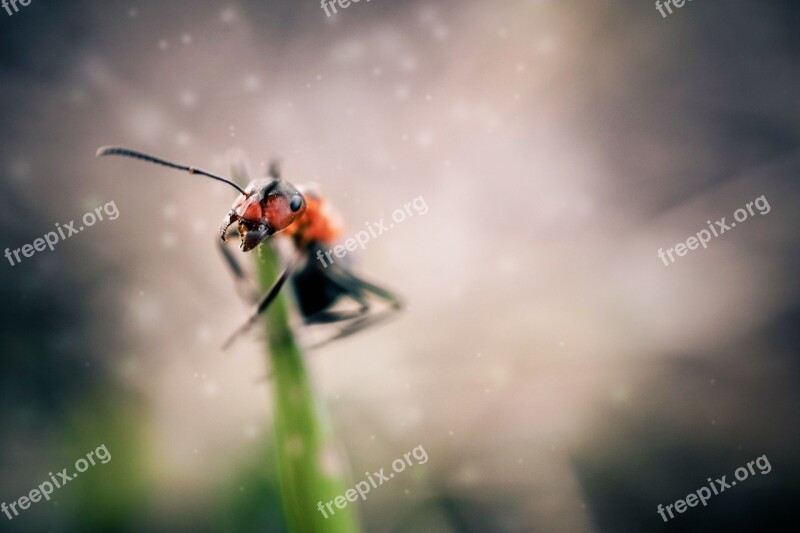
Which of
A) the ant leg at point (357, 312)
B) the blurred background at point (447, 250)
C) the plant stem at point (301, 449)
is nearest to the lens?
the plant stem at point (301, 449)

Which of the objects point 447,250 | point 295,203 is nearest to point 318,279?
point 295,203

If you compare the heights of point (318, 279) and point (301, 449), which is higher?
point (318, 279)

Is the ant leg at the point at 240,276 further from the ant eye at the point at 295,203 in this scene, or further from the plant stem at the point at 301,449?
the plant stem at the point at 301,449

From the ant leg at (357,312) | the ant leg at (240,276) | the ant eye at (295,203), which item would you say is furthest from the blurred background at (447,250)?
the ant eye at (295,203)

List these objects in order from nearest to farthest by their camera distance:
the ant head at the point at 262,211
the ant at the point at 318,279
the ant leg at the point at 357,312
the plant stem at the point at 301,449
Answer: the plant stem at the point at 301,449, the ant head at the point at 262,211, the ant at the point at 318,279, the ant leg at the point at 357,312

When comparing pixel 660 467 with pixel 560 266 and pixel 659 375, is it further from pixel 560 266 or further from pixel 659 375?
pixel 560 266

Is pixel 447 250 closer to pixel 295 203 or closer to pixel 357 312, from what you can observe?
pixel 357 312
